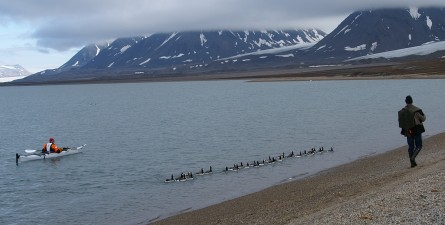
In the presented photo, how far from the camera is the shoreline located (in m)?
12.5

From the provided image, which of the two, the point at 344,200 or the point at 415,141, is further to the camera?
the point at 415,141

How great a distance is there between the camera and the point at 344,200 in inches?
650

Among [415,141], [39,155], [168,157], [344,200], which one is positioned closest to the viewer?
[344,200]

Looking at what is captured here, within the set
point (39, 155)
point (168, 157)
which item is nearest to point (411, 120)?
point (168, 157)

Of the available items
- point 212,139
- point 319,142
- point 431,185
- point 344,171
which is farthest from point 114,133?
point 431,185

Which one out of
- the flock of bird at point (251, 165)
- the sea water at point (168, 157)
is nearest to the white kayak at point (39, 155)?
the sea water at point (168, 157)

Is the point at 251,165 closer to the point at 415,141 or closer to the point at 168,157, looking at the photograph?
the point at 168,157

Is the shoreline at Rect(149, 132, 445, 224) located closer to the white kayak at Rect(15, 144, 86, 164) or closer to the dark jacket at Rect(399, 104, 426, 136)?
the dark jacket at Rect(399, 104, 426, 136)

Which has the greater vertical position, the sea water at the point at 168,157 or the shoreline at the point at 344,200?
the shoreline at the point at 344,200

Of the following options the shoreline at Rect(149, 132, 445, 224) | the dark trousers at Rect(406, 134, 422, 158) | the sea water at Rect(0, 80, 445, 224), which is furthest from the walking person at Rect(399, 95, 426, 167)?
the sea water at Rect(0, 80, 445, 224)

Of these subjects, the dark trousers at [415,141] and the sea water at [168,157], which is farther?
the sea water at [168,157]

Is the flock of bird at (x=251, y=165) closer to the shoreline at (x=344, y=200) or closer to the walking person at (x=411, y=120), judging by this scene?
the shoreline at (x=344, y=200)

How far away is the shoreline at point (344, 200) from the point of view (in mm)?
12516

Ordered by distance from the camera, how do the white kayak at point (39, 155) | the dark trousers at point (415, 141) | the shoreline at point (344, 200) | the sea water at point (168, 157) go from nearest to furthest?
the shoreline at point (344, 200) < the dark trousers at point (415, 141) < the sea water at point (168, 157) < the white kayak at point (39, 155)
